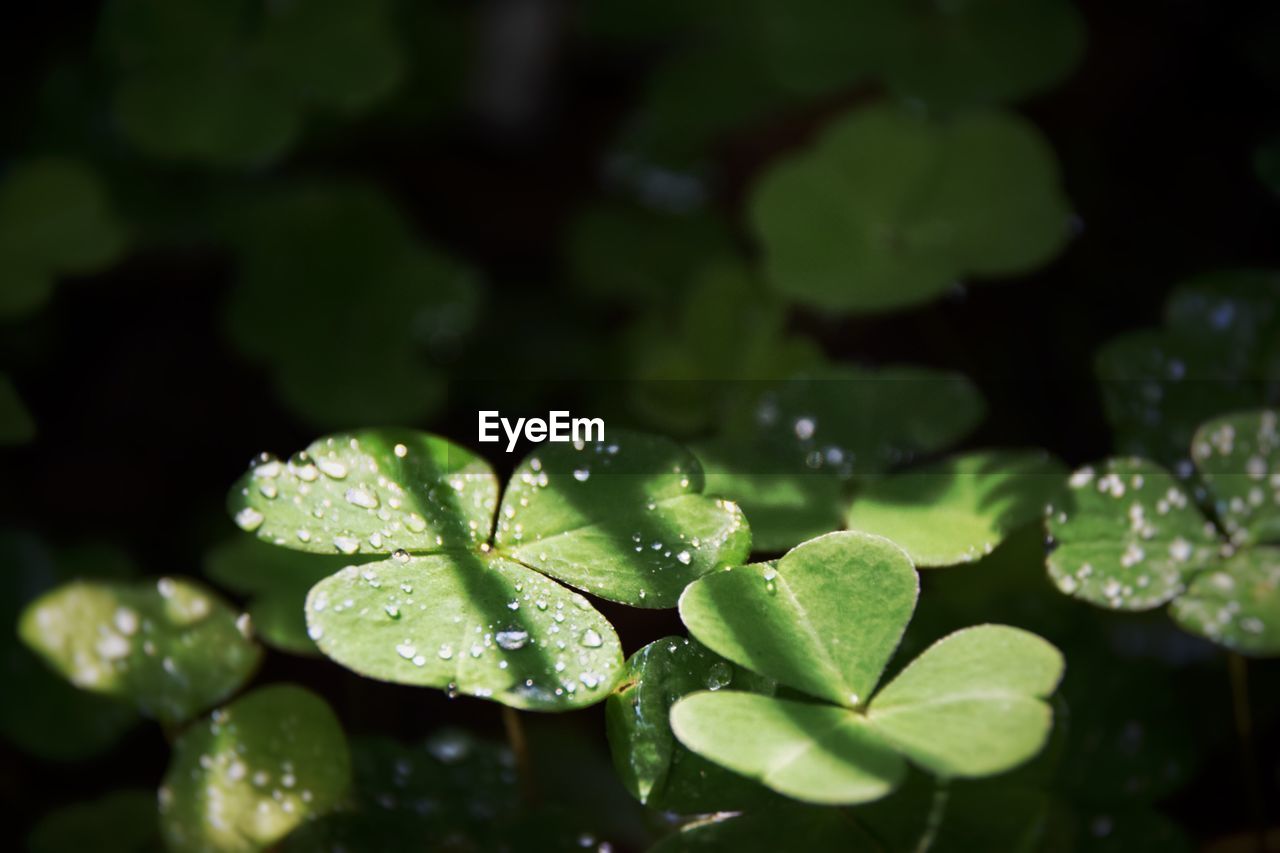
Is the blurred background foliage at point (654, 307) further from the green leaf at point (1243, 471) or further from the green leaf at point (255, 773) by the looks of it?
the green leaf at point (1243, 471)

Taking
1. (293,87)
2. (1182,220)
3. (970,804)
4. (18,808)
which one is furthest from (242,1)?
(970,804)

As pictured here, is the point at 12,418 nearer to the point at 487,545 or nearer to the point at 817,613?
the point at 487,545

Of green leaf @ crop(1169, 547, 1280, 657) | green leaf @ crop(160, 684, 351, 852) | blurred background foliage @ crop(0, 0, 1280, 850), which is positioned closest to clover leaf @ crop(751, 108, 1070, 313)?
blurred background foliage @ crop(0, 0, 1280, 850)

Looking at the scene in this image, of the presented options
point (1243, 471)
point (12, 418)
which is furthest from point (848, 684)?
point (12, 418)

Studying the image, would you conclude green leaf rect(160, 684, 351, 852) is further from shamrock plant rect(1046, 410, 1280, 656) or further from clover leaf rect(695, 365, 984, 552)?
shamrock plant rect(1046, 410, 1280, 656)

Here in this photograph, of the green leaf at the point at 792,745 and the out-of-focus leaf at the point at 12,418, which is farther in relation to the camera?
the out-of-focus leaf at the point at 12,418

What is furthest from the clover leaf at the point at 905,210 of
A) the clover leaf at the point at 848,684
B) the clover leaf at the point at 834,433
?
the clover leaf at the point at 848,684

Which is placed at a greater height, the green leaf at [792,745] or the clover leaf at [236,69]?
the clover leaf at [236,69]
